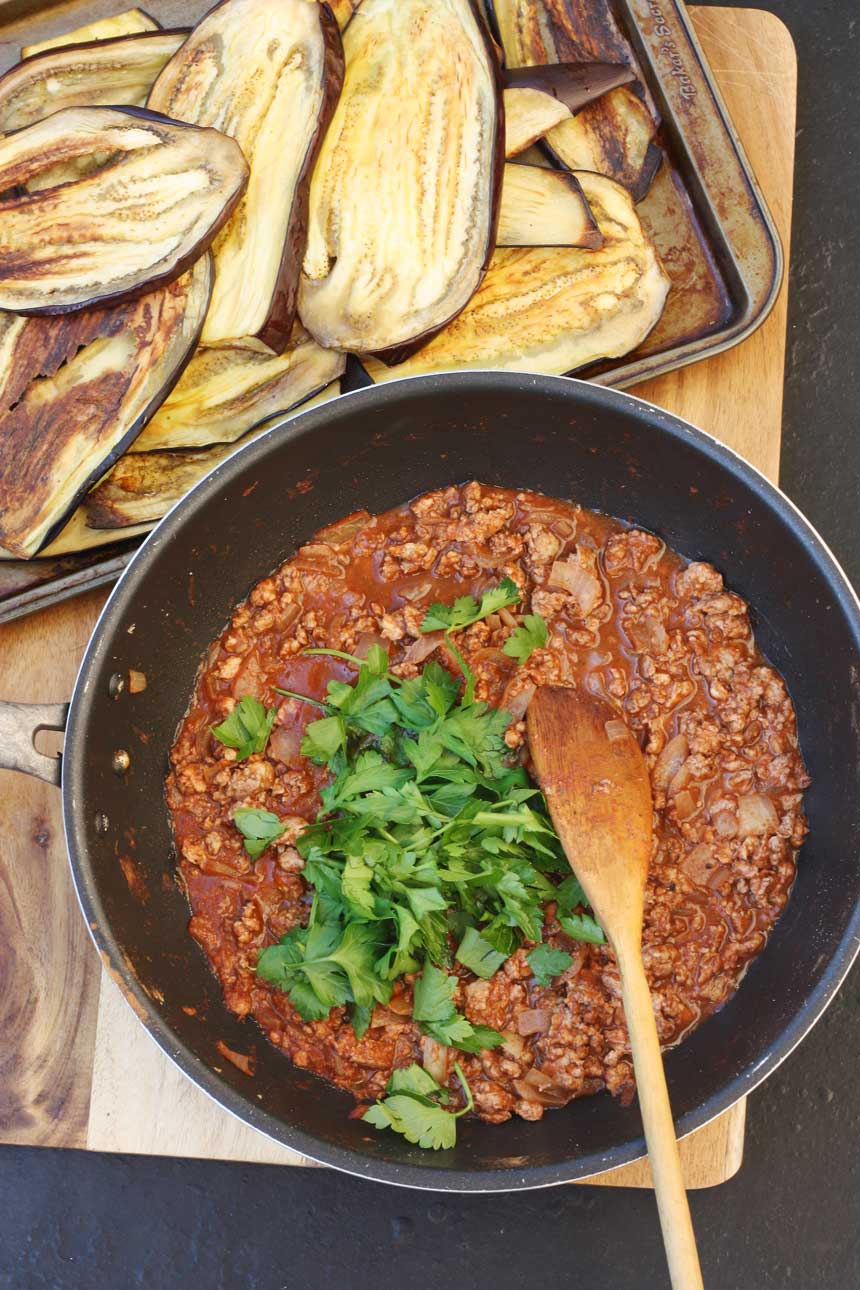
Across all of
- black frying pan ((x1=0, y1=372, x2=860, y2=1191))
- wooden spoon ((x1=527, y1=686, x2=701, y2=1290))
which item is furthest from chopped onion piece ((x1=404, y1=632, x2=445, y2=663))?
black frying pan ((x1=0, y1=372, x2=860, y2=1191))

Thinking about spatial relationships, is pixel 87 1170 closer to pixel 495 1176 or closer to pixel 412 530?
pixel 495 1176

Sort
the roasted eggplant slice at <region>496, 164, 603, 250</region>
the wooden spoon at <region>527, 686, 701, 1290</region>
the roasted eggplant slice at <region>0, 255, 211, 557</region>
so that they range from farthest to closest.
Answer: the roasted eggplant slice at <region>496, 164, 603, 250</region>, the roasted eggplant slice at <region>0, 255, 211, 557</region>, the wooden spoon at <region>527, 686, 701, 1290</region>

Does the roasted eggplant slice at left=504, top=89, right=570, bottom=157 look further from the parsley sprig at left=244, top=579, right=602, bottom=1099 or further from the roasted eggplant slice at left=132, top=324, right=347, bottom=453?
the parsley sprig at left=244, top=579, right=602, bottom=1099

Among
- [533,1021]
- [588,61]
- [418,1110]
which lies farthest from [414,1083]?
[588,61]

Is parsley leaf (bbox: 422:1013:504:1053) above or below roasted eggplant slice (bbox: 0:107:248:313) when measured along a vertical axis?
below

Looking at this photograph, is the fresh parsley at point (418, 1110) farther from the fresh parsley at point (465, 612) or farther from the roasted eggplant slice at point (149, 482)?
the roasted eggplant slice at point (149, 482)

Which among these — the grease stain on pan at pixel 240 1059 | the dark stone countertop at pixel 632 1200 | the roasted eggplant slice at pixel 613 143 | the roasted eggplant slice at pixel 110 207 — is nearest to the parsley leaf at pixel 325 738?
the grease stain on pan at pixel 240 1059

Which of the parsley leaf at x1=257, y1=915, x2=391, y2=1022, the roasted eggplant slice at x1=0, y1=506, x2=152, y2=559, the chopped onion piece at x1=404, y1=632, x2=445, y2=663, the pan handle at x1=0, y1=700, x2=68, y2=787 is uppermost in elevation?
the roasted eggplant slice at x1=0, y1=506, x2=152, y2=559

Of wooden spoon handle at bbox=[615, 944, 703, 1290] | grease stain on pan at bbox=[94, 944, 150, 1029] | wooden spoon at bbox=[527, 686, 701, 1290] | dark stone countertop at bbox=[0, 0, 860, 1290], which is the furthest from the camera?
dark stone countertop at bbox=[0, 0, 860, 1290]
